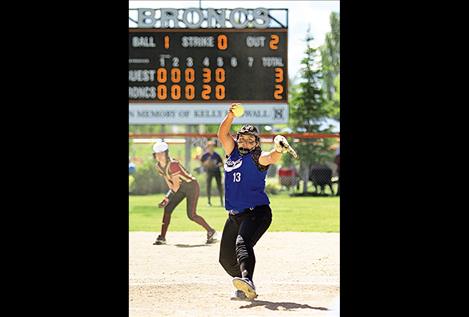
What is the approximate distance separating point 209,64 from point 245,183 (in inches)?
210

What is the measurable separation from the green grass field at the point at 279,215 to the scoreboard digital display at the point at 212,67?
2.12 metres

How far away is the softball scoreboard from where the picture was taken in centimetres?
1063

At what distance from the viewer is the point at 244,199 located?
18.6ft

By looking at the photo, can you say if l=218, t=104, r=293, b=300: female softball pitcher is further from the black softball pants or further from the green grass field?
the green grass field

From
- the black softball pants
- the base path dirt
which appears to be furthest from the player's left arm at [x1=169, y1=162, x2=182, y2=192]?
the black softball pants

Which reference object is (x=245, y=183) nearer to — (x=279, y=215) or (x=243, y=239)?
(x=243, y=239)

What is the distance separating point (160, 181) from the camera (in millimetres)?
15742

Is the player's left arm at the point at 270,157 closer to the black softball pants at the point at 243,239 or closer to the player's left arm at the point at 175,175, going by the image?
the black softball pants at the point at 243,239

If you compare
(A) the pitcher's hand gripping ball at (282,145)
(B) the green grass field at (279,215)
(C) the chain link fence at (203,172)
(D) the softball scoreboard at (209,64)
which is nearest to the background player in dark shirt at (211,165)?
(C) the chain link fence at (203,172)

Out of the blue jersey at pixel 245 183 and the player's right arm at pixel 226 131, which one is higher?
the player's right arm at pixel 226 131

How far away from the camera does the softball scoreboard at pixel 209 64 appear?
1063 cm

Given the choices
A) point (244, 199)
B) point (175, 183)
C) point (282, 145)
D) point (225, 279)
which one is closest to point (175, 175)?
point (175, 183)

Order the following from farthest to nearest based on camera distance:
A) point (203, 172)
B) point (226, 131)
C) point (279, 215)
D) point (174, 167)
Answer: point (203, 172), point (279, 215), point (174, 167), point (226, 131)
